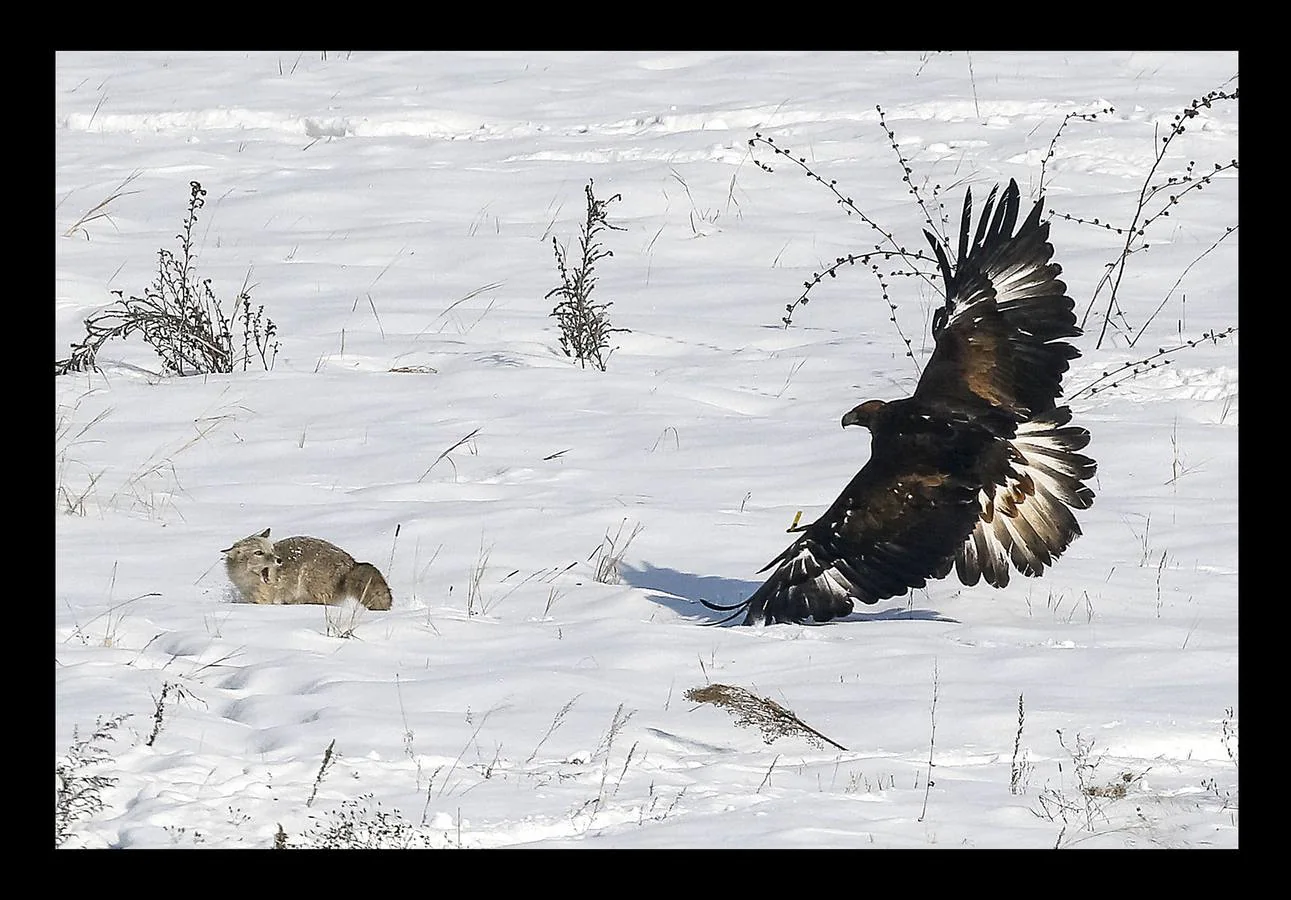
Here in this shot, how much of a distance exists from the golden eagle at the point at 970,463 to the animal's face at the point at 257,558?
1.56 metres

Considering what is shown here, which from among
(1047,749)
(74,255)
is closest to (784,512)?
(1047,749)

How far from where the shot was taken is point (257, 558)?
18.0 ft

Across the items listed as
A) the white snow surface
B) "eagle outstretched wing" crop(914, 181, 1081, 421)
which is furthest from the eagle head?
the white snow surface

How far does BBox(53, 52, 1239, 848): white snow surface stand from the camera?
3.87 metres

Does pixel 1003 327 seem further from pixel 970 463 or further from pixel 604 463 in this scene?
pixel 604 463

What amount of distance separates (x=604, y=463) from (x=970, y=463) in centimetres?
219

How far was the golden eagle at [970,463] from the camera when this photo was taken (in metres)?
5.47

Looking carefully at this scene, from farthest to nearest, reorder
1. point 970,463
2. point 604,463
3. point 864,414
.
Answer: point 604,463, point 864,414, point 970,463

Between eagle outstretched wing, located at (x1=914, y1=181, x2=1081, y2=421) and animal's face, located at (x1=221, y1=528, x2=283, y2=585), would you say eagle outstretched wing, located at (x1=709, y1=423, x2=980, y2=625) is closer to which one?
eagle outstretched wing, located at (x1=914, y1=181, x2=1081, y2=421)

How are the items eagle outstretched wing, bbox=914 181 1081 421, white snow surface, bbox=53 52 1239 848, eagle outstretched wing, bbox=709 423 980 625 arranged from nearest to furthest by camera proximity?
white snow surface, bbox=53 52 1239 848 < eagle outstretched wing, bbox=709 423 980 625 < eagle outstretched wing, bbox=914 181 1081 421

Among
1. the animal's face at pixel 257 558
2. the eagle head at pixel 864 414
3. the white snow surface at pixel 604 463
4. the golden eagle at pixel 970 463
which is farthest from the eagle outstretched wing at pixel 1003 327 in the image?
the animal's face at pixel 257 558

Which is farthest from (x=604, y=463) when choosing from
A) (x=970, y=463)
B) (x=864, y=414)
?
(x=970, y=463)

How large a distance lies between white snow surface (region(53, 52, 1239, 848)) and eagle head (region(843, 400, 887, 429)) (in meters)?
0.67

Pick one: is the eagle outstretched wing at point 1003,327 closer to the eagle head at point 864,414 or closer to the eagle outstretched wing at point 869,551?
Answer: the eagle head at point 864,414
